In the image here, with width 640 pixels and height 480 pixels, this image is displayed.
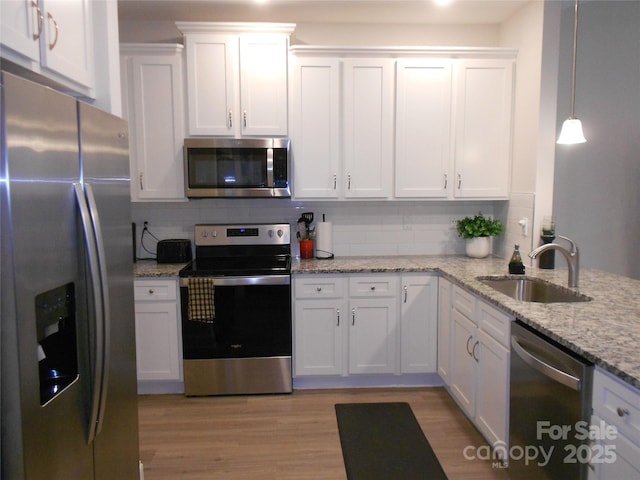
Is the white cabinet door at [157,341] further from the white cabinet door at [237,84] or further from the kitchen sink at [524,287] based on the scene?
the kitchen sink at [524,287]

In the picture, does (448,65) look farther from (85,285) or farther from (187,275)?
(85,285)

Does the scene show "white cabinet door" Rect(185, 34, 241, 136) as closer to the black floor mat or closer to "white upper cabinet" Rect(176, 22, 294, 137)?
"white upper cabinet" Rect(176, 22, 294, 137)

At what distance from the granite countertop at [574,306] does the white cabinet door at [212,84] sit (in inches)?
46.3

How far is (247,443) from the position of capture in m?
2.56

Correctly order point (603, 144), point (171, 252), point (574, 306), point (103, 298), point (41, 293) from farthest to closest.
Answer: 1. point (603, 144)
2. point (171, 252)
3. point (574, 306)
4. point (103, 298)
5. point (41, 293)

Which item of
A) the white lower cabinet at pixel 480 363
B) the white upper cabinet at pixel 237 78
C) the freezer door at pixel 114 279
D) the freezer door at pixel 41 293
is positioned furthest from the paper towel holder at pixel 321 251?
the freezer door at pixel 41 293

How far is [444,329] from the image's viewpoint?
10.1 feet

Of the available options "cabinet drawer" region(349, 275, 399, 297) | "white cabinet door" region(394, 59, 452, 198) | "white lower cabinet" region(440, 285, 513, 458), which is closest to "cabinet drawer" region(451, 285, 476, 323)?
"white lower cabinet" region(440, 285, 513, 458)

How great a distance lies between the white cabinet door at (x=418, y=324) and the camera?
319 cm

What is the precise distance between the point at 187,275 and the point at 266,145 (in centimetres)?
106

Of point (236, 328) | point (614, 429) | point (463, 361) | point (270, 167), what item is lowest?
point (463, 361)

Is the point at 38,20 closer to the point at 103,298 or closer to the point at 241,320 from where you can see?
the point at 103,298

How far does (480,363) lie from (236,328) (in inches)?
62.1

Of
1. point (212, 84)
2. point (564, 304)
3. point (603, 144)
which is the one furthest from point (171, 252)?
point (603, 144)
